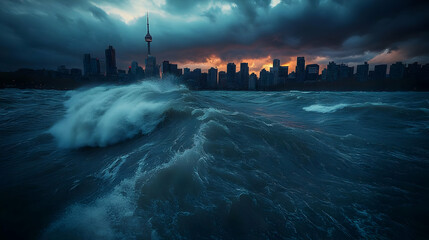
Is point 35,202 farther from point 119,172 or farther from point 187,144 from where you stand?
point 187,144

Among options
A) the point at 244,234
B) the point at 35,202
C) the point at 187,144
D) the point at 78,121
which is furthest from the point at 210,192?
the point at 78,121

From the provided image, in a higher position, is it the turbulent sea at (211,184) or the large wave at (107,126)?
the large wave at (107,126)

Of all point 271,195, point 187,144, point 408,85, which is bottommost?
point 271,195

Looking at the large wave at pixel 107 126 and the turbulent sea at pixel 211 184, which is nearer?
the turbulent sea at pixel 211 184

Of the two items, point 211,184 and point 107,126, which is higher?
point 107,126

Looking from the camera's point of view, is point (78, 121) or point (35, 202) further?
point (78, 121)

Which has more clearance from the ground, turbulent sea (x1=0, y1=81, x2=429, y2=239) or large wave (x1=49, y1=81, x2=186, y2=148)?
large wave (x1=49, y1=81, x2=186, y2=148)

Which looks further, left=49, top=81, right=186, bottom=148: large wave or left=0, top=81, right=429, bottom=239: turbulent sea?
left=49, top=81, right=186, bottom=148: large wave

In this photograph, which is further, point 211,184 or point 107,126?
point 107,126
